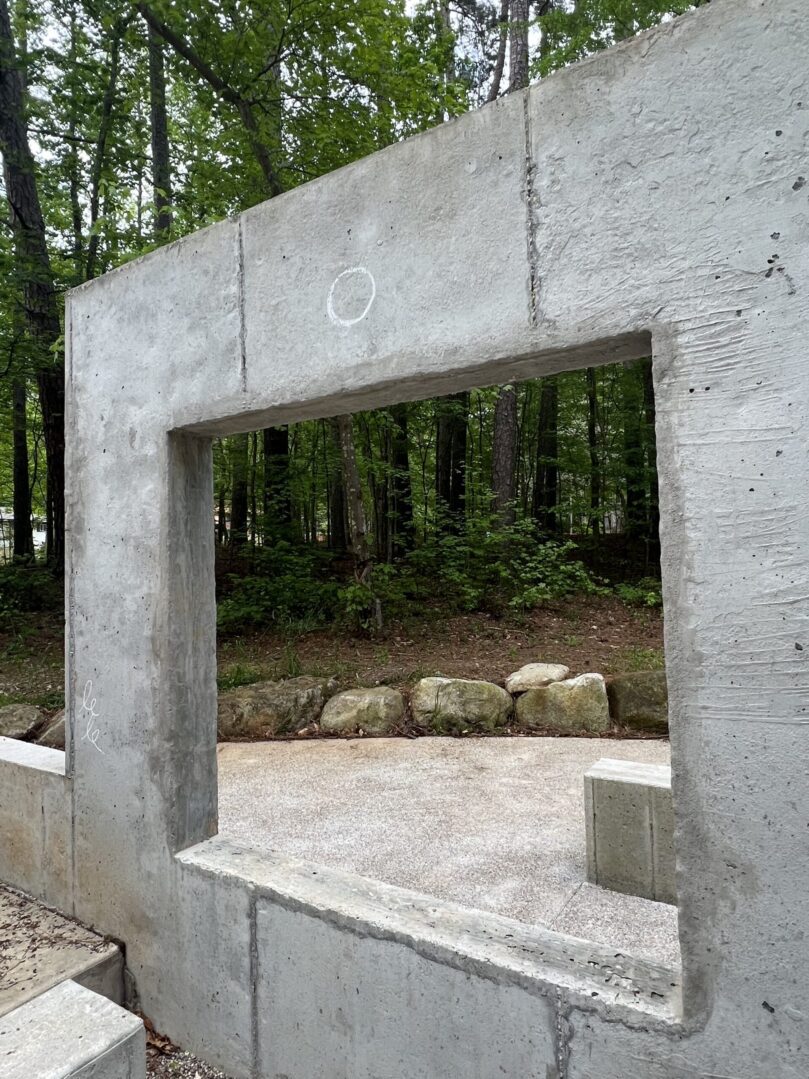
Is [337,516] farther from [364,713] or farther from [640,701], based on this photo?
[640,701]

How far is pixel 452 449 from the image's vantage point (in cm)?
1248

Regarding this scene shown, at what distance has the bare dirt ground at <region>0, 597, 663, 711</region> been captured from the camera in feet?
20.6

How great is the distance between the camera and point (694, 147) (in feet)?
4.51

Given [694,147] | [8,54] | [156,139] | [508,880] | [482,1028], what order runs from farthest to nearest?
1. [156,139]
2. [8,54]
3. [508,880]
4. [482,1028]
5. [694,147]

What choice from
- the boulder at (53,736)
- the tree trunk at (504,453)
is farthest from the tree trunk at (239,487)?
the boulder at (53,736)

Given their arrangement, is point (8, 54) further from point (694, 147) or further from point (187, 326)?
point (694, 147)

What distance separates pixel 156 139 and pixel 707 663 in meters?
11.4

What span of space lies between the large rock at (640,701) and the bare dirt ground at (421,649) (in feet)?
2.67

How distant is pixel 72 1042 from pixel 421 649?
5902 millimetres

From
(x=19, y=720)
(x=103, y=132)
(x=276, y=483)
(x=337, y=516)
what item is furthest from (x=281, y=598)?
(x=103, y=132)

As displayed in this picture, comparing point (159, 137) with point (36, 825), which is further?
point (159, 137)

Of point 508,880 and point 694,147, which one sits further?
point 508,880

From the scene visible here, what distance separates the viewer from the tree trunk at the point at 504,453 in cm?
1012

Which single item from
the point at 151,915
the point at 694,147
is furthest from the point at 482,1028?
the point at 694,147
